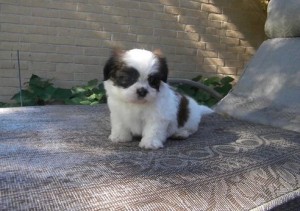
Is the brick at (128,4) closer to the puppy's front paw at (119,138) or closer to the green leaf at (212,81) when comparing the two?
the green leaf at (212,81)

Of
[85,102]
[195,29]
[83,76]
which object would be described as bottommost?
[85,102]

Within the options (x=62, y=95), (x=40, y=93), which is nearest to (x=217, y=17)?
(x=62, y=95)

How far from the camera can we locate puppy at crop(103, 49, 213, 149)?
89.2 inches

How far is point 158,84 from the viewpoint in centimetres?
236

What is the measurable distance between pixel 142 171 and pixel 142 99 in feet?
1.77

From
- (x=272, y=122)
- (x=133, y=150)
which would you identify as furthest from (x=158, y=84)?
(x=272, y=122)

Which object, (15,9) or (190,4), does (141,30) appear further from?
(15,9)

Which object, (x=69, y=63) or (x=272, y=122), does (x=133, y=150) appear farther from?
(x=69, y=63)

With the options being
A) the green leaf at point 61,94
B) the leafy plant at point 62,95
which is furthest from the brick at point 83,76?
the green leaf at point 61,94

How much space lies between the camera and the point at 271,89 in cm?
357

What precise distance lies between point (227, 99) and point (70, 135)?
1.77 m

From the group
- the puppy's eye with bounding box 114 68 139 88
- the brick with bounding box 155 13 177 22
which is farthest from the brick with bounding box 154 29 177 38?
the puppy's eye with bounding box 114 68 139 88

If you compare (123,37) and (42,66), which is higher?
(123,37)

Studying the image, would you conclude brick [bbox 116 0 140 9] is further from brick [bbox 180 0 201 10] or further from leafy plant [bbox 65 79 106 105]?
leafy plant [bbox 65 79 106 105]
